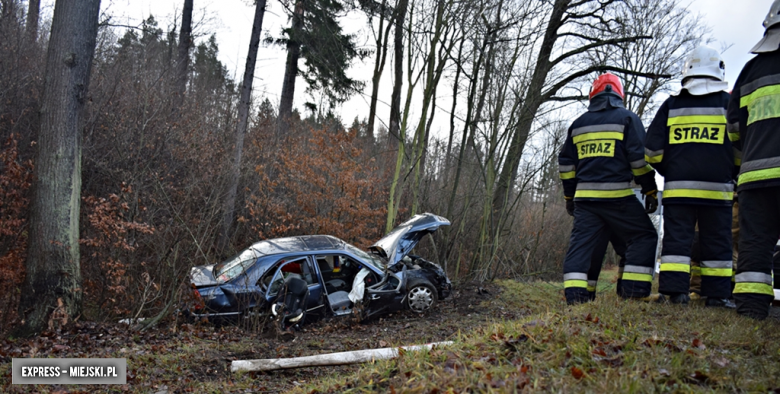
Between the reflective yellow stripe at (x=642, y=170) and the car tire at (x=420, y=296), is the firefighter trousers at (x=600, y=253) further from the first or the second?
the car tire at (x=420, y=296)

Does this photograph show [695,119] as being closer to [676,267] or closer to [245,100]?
[676,267]

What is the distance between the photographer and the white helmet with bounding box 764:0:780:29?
12.9ft

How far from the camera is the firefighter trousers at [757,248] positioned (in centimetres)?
400

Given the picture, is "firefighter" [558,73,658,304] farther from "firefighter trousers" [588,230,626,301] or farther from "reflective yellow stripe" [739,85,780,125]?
"reflective yellow stripe" [739,85,780,125]

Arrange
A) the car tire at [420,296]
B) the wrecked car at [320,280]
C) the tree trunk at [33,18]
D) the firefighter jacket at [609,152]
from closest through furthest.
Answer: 1. the firefighter jacket at [609,152]
2. the wrecked car at [320,280]
3. the car tire at [420,296]
4. the tree trunk at [33,18]

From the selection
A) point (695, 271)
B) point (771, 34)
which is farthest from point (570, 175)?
point (771, 34)

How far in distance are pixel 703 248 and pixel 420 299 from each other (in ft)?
13.6

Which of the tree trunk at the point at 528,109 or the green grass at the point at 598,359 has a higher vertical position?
the tree trunk at the point at 528,109

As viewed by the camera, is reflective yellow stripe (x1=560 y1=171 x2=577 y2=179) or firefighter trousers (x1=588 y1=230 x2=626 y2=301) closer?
firefighter trousers (x1=588 y1=230 x2=626 y2=301)

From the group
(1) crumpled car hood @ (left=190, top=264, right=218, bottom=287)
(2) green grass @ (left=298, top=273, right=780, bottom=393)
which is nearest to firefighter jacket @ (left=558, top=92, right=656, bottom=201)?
(2) green grass @ (left=298, top=273, right=780, bottom=393)

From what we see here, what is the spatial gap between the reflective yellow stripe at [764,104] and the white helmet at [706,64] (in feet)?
2.91

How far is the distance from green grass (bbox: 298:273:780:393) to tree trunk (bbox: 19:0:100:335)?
4549 mm

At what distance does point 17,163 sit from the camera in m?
8.30

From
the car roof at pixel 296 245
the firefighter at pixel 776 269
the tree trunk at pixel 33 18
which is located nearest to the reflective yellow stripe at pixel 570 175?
the firefighter at pixel 776 269
